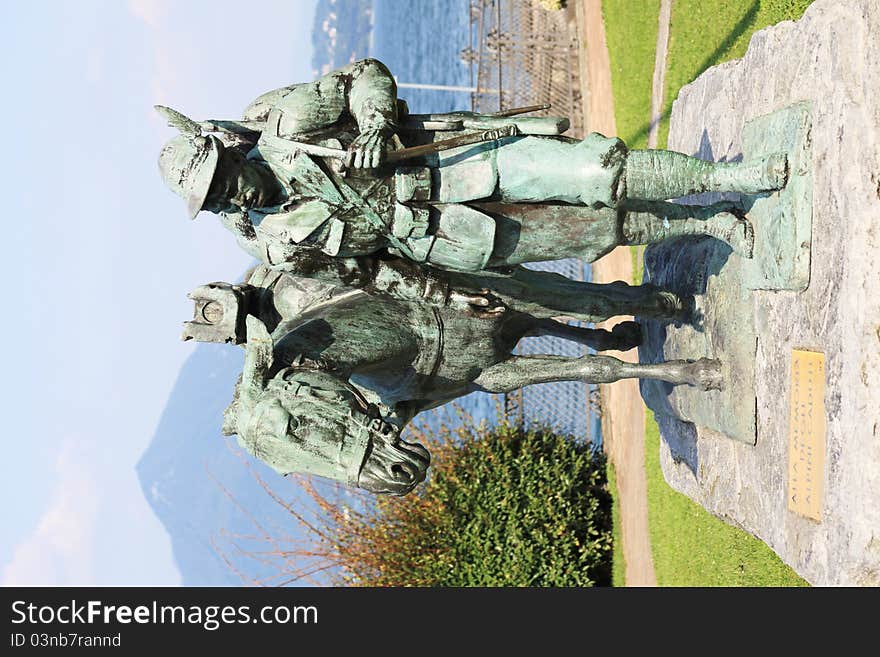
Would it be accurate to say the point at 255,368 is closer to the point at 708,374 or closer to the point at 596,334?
the point at 708,374

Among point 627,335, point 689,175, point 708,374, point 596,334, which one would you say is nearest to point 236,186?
point 689,175

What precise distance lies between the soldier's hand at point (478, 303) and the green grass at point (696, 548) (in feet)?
12.8

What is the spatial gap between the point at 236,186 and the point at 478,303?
154cm

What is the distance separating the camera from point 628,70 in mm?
12289

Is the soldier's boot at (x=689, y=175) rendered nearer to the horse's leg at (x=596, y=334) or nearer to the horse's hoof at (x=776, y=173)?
the horse's hoof at (x=776, y=173)

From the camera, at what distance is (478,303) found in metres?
4.80

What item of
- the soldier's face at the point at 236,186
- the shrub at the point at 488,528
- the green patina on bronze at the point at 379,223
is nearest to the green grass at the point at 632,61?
the shrub at the point at 488,528

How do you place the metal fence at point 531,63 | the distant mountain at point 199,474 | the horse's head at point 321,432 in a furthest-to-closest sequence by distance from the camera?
the distant mountain at point 199,474, the metal fence at point 531,63, the horse's head at point 321,432

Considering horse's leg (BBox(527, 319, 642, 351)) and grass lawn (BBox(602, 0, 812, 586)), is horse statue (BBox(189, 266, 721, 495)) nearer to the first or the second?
horse's leg (BBox(527, 319, 642, 351))

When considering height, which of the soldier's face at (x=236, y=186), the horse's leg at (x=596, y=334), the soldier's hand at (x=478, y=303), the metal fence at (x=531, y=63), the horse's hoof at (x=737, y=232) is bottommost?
the soldier's hand at (x=478, y=303)

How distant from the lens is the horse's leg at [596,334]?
5.97 meters
